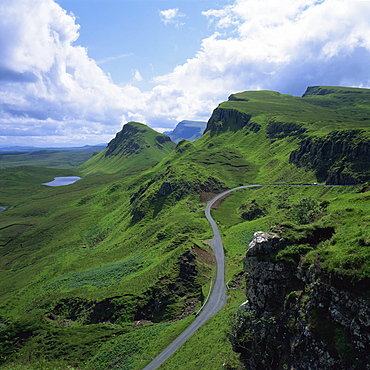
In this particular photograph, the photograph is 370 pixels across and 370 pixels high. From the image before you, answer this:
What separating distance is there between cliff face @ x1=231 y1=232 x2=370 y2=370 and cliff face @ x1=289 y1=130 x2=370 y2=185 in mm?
118937

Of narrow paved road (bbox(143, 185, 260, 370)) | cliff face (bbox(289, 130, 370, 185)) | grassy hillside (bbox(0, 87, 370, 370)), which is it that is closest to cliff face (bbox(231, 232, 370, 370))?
grassy hillside (bbox(0, 87, 370, 370))

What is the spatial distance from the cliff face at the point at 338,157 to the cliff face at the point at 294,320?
390ft

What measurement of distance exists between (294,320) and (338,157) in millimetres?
146290

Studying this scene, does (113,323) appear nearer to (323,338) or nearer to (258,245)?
(258,245)

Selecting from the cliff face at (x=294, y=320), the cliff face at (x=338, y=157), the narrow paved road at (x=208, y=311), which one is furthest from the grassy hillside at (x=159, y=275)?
the cliff face at (x=294, y=320)

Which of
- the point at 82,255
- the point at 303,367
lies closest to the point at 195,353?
the point at 303,367

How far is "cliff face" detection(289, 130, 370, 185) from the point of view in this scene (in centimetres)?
13200

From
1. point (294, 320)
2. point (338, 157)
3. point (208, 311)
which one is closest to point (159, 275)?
point (208, 311)

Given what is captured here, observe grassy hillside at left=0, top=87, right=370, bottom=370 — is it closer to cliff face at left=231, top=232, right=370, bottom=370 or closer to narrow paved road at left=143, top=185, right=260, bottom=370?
narrow paved road at left=143, top=185, right=260, bottom=370

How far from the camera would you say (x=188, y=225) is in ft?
391

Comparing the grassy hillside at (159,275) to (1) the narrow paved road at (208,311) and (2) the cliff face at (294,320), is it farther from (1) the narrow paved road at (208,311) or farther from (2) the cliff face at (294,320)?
(2) the cliff face at (294,320)

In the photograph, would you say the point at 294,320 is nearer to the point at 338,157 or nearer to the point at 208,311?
the point at 208,311

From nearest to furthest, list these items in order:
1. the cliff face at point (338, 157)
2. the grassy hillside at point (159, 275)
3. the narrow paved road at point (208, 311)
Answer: the grassy hillside at point (159, 275) → the narrow paved road at point (208, 311) → the cliff face at point (338, 157)

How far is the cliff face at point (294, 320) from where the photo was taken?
Answer: 893 inches
